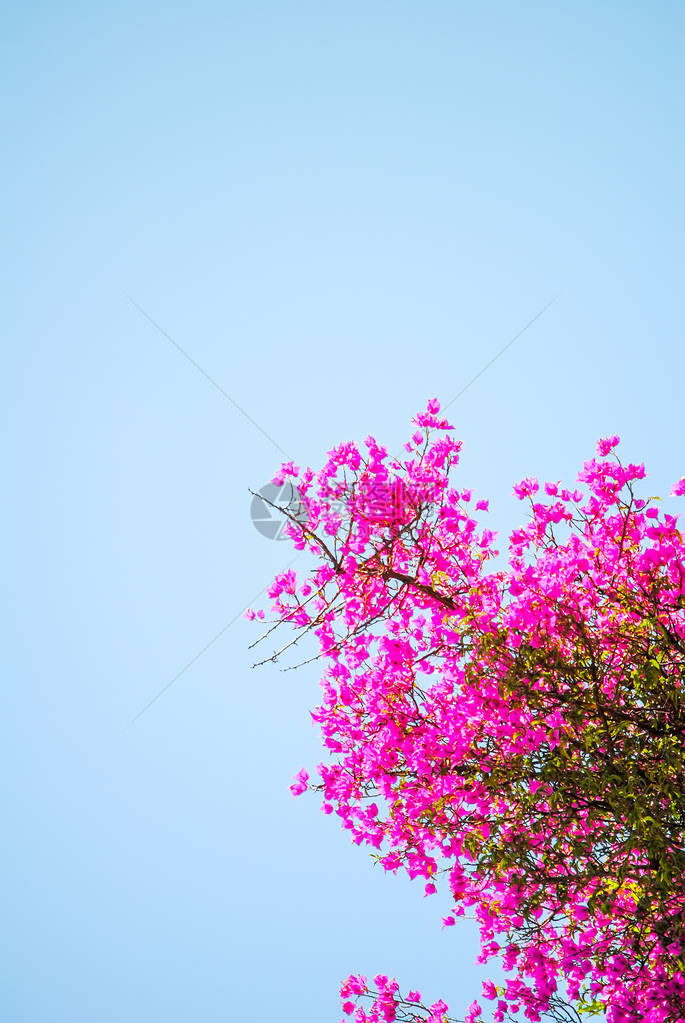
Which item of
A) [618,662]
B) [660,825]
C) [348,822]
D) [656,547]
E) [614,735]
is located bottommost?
[348,822]

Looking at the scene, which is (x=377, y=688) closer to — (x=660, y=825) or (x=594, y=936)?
(x=660, y=825)

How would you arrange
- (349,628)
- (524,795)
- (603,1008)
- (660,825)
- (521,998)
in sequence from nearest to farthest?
(660,825)
(524,795)
(349,628)
(603,1008)
(521,998)

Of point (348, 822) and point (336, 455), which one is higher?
point (336, 455)

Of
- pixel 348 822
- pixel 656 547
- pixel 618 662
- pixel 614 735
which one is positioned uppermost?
pixel 656 547

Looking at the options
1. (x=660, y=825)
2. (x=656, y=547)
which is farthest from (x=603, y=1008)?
(x=656, y=547)

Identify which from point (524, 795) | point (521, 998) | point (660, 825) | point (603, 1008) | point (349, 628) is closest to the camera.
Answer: point (660, 825)

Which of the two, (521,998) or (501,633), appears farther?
(521,998)

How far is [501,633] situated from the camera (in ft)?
15.8

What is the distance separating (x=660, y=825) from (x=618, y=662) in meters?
1.12

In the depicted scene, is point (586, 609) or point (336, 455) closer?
point (336, 455)

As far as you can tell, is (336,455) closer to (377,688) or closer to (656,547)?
(377,688)

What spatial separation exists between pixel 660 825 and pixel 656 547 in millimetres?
1757

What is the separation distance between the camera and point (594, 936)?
5.63m

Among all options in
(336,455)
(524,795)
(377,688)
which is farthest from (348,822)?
(336,455)
